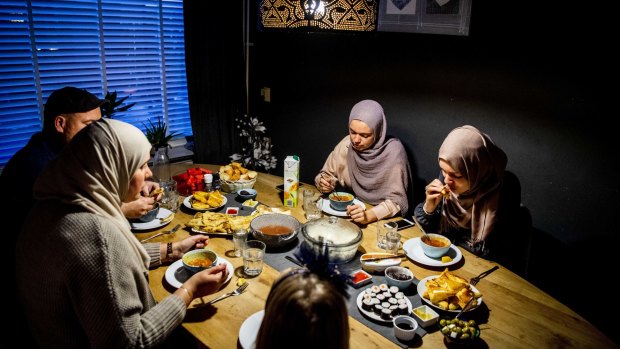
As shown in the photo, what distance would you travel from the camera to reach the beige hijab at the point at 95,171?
128cm

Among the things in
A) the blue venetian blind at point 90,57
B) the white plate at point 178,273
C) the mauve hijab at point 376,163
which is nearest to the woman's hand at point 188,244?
the white plate at point 178,273

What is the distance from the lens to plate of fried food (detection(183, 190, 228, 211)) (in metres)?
2.26

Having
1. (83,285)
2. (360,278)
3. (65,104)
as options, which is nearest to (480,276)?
(360,278)

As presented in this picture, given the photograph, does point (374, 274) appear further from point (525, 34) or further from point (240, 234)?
point (525, 34)

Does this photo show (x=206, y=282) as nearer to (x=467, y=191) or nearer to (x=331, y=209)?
(x=331, y=209)

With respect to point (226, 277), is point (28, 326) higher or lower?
lower

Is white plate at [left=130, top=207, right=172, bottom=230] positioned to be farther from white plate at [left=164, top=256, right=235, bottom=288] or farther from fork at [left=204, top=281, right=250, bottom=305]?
fork at [left=204, top=281, right=250, bottom=305]

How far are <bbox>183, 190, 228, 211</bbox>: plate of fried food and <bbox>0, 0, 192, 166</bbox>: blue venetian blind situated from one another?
1992 mm

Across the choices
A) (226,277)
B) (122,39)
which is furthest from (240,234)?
(122,39)

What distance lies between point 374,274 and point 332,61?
2565mm

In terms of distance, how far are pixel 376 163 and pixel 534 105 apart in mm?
1127

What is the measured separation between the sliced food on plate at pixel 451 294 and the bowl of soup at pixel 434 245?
0.27 meters

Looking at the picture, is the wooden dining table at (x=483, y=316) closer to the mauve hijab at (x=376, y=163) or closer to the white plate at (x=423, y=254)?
the white plate at (x=423, y=254)

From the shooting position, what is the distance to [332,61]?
149 inches
